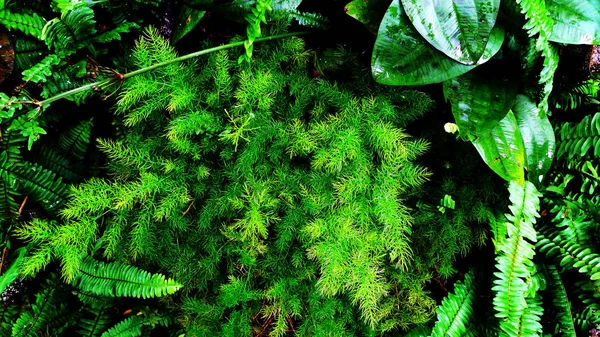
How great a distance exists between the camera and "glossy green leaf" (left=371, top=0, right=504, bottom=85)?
1330 mm

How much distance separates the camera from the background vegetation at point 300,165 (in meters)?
1.42

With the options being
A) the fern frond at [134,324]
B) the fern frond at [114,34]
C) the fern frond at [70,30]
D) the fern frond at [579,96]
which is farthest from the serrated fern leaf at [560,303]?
the fern frond at [70,30]

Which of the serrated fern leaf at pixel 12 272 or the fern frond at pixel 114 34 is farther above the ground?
the fern frond at pixel 114 34

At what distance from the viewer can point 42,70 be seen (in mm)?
1386

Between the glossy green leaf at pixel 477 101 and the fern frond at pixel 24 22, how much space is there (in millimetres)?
1478

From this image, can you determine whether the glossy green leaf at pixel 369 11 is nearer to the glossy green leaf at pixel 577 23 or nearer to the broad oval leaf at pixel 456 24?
the broad oval leaf at pixel 456 24

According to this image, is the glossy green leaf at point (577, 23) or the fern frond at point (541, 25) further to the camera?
the glossy green leaf at point (577, 23)

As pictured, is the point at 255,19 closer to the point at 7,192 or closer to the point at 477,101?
the point at 477,101

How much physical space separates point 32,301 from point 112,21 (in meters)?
1.28

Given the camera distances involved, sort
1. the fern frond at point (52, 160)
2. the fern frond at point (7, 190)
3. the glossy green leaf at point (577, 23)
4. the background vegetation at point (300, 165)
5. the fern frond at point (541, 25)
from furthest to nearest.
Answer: the fern frond at point (52, 160) → the fern frond at point (7, 190) → the background vegetation at point (300, 165) → the glossy green leaf at point (577, 23) → the fern frond at point (541, 25)

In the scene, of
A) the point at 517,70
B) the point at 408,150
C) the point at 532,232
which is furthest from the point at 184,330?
the point at 517,70

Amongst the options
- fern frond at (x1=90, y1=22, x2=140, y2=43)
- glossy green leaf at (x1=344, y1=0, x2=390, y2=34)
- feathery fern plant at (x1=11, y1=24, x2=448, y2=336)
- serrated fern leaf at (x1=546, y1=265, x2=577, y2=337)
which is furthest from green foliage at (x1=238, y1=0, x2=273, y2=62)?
serrated fern leaf at (x1=546, y1=265, x2=577, y2=337)

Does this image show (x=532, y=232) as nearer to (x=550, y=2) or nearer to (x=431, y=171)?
(x=431, y=171)

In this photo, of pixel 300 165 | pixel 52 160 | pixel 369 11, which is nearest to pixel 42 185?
pixel 52 160
